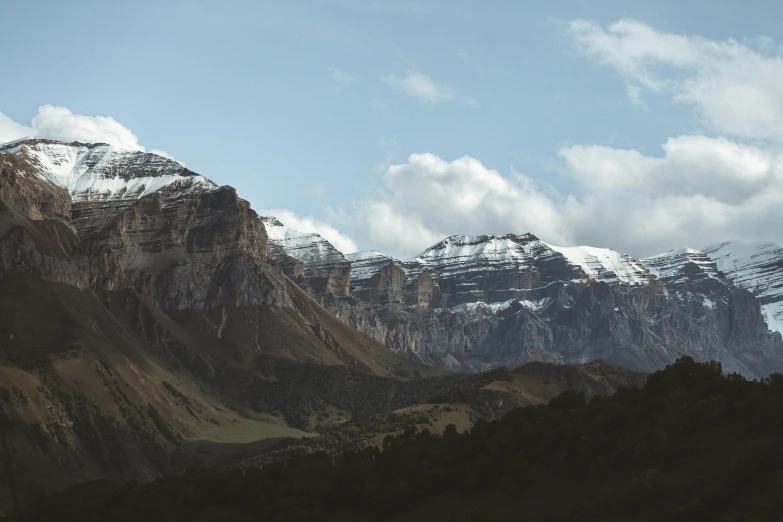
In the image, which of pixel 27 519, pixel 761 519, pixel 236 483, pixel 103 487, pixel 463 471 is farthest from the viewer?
pixel 103 487

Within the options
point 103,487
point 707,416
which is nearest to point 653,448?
point 707,416

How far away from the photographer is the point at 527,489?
133 meters

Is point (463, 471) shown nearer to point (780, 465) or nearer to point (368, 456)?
point (368, 456)

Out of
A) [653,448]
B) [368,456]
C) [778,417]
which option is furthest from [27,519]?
[778,417]

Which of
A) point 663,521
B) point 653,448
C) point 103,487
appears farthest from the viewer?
point 103,487

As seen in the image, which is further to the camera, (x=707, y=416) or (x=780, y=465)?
(x=707, y=416)

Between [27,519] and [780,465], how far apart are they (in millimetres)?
95154

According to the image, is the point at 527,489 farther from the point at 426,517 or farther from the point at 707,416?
the point at 707,416

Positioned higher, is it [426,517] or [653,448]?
[653,448]

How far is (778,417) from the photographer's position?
126 m

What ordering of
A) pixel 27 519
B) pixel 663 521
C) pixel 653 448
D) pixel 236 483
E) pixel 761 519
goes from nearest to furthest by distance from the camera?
pixel 761 519, pixel 663 521, pixel 653 448, pixel 27 519, pixel 236 483

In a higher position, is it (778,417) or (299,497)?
(778,417)

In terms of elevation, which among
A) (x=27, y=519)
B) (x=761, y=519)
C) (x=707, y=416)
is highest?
(x=707, y=416)

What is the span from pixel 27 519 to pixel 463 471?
189 feet
